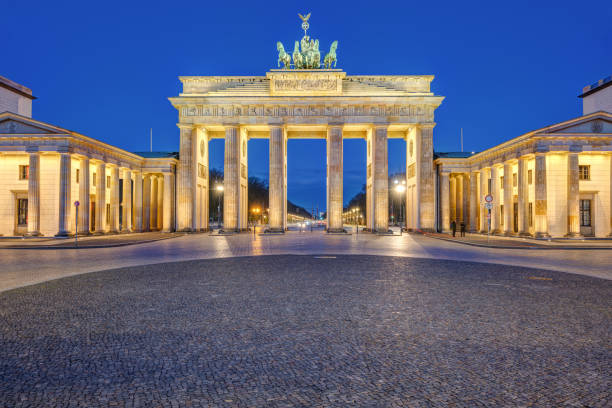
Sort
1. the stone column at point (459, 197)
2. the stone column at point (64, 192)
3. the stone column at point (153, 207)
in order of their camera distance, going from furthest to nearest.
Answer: the stone column at point (153, 207), the stone column at point (459, 197), the stone column at point (64, 192)

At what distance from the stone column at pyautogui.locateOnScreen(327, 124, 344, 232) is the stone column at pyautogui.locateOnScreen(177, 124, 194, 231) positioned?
16763 mm

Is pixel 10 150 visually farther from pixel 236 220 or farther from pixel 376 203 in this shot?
pixel 376 203

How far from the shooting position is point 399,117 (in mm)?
43656

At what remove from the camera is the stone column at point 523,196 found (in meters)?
34.4

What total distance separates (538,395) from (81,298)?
28.8 feet

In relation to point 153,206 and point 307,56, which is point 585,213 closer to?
point 307,56

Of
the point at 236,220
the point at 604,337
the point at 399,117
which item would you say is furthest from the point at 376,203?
the point at 604,337

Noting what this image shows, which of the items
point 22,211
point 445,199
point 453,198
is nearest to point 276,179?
point 445,199

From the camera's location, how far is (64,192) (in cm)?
3344

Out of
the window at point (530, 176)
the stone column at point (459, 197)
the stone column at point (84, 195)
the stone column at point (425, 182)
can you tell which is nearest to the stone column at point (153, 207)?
the stone column at point (84, 195)

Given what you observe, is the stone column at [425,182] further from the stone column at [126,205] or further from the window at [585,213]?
the stone column at [126,205]

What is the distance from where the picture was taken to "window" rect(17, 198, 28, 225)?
36.4m

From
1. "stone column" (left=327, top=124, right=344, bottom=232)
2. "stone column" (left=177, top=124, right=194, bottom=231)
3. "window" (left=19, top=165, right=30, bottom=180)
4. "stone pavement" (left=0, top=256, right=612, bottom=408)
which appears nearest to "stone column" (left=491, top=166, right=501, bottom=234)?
"stone column" (left=327, top=124, right=344, bottom=232)

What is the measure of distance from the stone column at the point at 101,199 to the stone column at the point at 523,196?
140 feet
